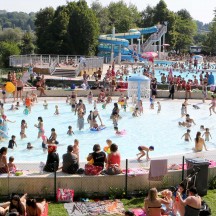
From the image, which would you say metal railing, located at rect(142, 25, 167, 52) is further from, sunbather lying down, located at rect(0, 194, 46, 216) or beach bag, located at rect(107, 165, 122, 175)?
sunbather lying down, located at rect(0, 194, 46, 216)

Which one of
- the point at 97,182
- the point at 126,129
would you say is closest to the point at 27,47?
the point at 126,129

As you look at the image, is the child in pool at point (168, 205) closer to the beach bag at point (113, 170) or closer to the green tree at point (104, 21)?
the beach bag at point (113, 170)

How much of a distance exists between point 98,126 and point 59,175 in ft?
28.0

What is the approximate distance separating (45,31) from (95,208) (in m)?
39.5

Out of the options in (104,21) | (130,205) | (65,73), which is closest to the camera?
(130,205)

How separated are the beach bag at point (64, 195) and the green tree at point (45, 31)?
123 ft

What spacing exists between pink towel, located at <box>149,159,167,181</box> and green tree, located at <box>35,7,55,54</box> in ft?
122

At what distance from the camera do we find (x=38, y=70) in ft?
112

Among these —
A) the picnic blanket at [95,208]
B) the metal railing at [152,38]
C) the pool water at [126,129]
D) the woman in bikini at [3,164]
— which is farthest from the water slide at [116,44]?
the picnic blanket at [95,208]

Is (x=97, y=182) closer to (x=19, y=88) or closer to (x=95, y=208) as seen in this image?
(x=95, y=208)

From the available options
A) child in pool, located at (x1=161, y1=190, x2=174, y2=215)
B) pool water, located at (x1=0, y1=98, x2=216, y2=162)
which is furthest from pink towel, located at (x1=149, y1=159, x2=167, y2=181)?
pool water, located at (x1=0, y1=98, x2=216, y2=162)

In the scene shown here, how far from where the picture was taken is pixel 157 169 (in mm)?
10719

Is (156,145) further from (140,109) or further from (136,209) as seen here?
(136,209)

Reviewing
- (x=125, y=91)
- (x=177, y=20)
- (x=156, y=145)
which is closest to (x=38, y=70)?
(x=125, y=91)
